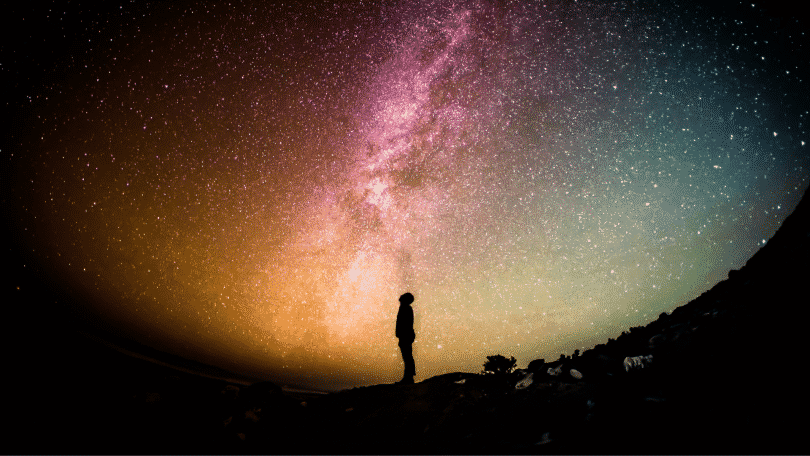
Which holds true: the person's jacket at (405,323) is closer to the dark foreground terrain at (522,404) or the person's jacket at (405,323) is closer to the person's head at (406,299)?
the person's head at (406,299)

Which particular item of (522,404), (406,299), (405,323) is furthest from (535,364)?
(406,299)

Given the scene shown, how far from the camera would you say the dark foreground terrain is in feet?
6.28

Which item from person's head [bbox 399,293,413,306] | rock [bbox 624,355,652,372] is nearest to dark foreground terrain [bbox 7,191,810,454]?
rock [bbox 624,355,652,372]

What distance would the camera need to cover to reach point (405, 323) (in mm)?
5285

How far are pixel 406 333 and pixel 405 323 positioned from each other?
0.16m

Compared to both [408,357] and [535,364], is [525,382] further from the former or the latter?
[408,357]

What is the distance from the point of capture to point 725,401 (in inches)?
78.5

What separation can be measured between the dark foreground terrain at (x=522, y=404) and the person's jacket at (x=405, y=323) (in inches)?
43.4

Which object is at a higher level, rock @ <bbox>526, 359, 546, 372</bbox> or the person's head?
the person's head

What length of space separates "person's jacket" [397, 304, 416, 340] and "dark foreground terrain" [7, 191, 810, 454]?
1.10 m

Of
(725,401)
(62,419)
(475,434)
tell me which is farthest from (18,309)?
(725,401)

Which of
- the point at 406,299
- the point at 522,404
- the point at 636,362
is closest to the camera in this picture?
the point at 522,404

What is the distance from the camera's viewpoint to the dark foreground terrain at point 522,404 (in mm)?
1915

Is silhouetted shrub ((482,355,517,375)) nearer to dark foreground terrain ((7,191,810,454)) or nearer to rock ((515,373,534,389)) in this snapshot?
dark foreground terrain ((7,191,810,454))
